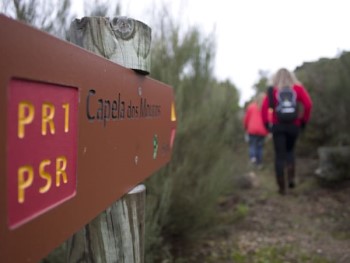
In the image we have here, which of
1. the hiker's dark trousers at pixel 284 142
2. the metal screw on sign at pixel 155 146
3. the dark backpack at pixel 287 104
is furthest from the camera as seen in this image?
the hiker's dark trousers at pixel 284 142

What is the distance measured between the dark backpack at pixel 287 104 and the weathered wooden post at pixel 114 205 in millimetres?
3701

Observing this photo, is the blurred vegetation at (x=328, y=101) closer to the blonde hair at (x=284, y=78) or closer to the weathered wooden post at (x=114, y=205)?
the blonde hair at (x=284, y=78)

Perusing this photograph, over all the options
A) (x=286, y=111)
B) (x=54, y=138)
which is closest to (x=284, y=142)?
(x=286, y=111)

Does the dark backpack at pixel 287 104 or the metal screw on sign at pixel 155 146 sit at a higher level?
the dark backpack at pixel 287 104

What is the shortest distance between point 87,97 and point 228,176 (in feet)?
12.5

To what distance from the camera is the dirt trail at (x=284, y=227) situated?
3408mm

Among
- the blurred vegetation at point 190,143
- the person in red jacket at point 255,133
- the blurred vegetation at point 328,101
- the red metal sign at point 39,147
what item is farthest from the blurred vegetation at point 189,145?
the person in red jacket at point 255,133

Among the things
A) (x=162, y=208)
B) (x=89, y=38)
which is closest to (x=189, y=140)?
(x=162, y=208)

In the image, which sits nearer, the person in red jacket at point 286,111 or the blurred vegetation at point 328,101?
the person in red jacket at point 286,111

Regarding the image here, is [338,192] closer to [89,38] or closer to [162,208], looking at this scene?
[162,208]

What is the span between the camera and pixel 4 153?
0.59 m

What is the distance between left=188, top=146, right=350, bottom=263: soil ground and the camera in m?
3.41

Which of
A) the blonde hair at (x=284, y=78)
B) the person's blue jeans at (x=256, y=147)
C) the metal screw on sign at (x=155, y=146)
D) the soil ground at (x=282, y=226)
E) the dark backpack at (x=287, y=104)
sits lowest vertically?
the soil ground at (x=282, y=226)

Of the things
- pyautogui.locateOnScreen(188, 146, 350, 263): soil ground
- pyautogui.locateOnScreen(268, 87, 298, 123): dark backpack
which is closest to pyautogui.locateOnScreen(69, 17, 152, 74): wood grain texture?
pyautogui.locateOnScreen(188, 146, 350, 263): soil ground
